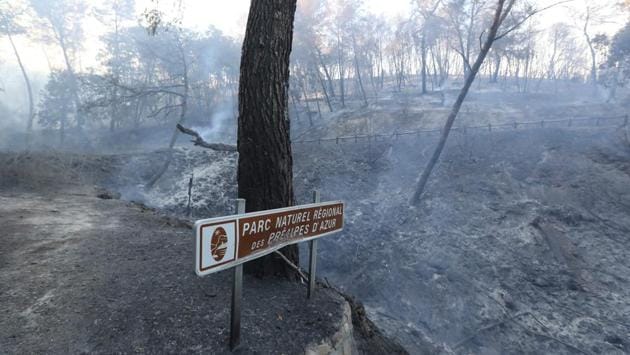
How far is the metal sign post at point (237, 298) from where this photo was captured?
2.71 metres

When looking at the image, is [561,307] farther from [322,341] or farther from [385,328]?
[322,341]

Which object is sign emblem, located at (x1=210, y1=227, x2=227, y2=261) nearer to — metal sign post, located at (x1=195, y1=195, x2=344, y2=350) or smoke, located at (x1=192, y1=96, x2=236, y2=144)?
metal sign post, located at (x1=195, y1=195, x2=344, y2=350)

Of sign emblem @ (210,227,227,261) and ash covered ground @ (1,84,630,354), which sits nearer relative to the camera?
sign emblem @ (210,227,227,261)

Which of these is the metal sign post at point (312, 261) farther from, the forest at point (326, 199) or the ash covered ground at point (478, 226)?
the ash covered ground at point (478, 226)

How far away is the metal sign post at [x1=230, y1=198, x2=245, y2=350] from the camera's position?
2.71 metres

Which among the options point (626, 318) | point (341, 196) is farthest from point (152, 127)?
point (626, 318)

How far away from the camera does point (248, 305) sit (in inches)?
144

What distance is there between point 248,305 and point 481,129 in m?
20.5

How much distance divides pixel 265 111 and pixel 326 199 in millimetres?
11601

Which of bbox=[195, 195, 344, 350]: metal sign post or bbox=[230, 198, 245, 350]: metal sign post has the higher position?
bbox=[195, 195, 344, 350]: metal sign post

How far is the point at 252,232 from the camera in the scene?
2.71 meters

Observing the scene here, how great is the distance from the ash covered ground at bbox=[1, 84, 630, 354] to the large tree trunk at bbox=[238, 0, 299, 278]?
5.67m

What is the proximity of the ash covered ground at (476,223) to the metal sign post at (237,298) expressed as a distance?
232 inches

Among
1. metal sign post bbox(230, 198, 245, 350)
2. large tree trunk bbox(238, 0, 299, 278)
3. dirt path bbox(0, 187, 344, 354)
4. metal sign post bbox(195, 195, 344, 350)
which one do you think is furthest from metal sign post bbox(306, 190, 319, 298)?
metal sign post bbox(230, 198, 245, 350)
